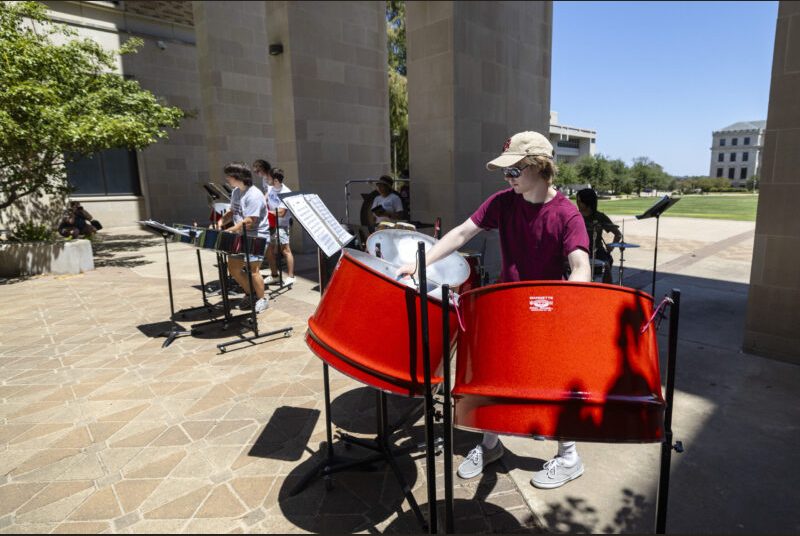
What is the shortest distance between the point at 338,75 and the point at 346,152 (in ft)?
4.67

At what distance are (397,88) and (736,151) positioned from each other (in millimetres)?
98391

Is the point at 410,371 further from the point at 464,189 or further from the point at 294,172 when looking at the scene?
the point at 294,172

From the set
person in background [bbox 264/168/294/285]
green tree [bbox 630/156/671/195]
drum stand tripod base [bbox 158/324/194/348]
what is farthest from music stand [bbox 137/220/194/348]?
green tree [bbox 630/156/671/195]

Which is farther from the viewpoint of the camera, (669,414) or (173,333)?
(173,333)

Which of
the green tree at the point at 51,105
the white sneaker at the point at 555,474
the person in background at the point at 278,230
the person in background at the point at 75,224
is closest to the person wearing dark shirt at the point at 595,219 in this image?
A: the white sneaker at the point at 555,474

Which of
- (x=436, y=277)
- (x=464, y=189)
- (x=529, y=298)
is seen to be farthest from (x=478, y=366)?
(x=464, y=189)

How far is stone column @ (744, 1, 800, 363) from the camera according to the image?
127 inches

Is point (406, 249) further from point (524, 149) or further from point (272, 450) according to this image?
point (272, 450)

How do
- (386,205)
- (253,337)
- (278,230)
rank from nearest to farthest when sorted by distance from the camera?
(253,337) → (278,230) → (386,205)

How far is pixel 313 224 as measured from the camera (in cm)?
229

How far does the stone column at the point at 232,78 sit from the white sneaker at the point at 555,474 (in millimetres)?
10026

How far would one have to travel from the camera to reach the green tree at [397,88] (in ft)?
57.2

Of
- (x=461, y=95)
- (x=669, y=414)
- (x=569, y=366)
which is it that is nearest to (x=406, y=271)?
(x=569, y=366)

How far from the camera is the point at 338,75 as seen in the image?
884cm
